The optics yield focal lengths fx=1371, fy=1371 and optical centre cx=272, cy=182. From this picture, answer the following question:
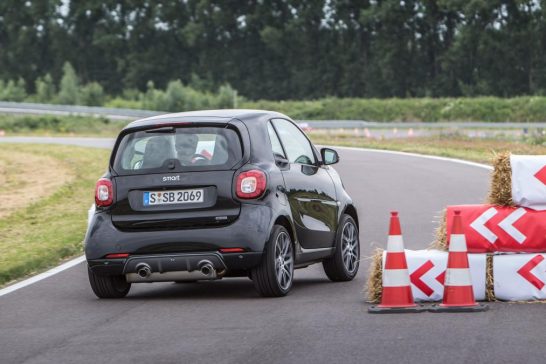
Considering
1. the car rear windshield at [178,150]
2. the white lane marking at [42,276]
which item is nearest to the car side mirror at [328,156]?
the car rear windshield at [178,150]

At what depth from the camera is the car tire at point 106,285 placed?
11.2 m

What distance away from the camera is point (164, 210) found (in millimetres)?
10883

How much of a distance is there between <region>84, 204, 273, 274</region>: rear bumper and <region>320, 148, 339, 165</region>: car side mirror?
155cm

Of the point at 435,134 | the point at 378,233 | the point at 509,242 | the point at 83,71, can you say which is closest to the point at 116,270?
the point at 509,242

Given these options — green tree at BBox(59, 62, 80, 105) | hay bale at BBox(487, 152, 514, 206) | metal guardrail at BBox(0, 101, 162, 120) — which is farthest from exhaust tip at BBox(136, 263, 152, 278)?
green tree at BBox(59, 62, 80, 105)

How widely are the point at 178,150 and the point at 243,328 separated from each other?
2302mm

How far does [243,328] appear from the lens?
9258 millimetres

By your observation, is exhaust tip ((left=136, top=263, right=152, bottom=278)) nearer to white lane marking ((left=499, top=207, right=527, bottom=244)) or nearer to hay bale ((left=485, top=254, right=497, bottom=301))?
hay bale ((left=485, top=254, right=497, bottom=301))

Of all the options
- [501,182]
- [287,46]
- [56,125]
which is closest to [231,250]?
[501,182]

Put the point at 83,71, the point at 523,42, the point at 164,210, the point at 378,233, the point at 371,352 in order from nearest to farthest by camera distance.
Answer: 1. the point at 371,352
2. the point at 164,210
3. the point at 378,233
4. the point at 523,42
5. the point at 83,71

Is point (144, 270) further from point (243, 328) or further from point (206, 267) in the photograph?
point (243, 328)

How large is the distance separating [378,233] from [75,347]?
814cm

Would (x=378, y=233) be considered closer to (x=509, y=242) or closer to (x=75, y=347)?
(x=509, y=242)

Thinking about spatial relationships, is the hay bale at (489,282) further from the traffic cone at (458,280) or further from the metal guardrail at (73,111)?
the metal guardrail at (73,111)
